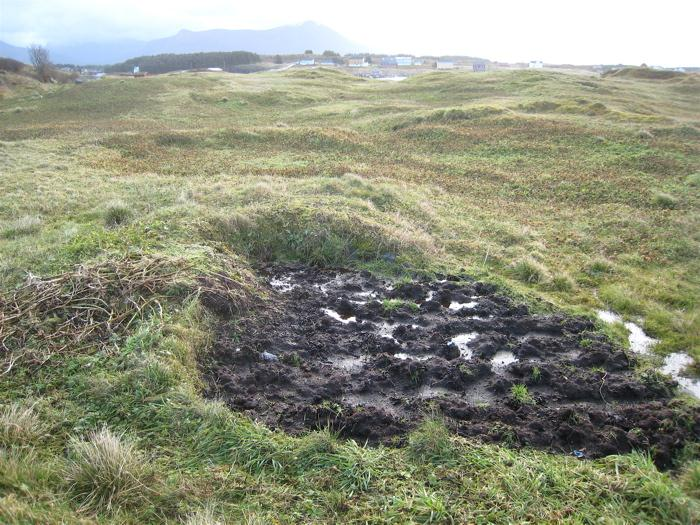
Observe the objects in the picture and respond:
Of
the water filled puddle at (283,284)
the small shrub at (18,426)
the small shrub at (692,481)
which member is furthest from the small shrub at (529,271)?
the small shrub at (18,426)

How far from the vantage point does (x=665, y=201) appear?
13547 millimetres

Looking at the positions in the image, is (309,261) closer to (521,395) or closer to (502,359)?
(502,359)

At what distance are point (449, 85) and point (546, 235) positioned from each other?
1393 inches

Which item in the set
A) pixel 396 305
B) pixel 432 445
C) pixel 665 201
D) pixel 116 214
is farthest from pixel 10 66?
pixel 432 445

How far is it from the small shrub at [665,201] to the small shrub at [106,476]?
1431cm

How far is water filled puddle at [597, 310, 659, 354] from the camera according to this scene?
7.23 m

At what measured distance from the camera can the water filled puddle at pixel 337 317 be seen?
753 centimetres

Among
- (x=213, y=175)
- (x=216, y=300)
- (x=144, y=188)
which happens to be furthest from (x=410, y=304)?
(x=213, y=175)

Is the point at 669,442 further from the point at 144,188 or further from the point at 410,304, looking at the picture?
the point at 144,188

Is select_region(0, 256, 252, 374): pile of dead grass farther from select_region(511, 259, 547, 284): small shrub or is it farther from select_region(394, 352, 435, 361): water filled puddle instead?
select_region(511, 259, 547, 284): small shrub

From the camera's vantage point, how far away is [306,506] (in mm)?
4027

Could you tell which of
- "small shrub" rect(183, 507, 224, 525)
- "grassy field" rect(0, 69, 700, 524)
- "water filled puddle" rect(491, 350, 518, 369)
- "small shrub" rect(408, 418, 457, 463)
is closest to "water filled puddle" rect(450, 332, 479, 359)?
"water filled puddle" rect(491, 350, 518, 369)

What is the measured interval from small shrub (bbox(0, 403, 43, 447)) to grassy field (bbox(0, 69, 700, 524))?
2cm

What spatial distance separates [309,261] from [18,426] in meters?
5.72
